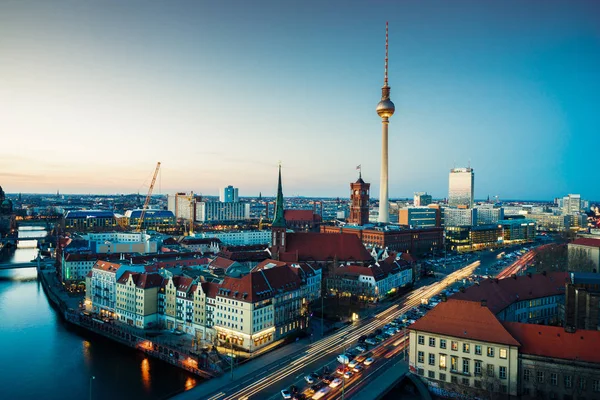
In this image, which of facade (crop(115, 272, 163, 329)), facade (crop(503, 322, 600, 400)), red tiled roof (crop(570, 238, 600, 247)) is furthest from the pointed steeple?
red tiled roof (crop(570, 238, 600, 247))

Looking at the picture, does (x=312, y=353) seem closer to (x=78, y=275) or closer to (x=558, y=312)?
(x=558, y=312)

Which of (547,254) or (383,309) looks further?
(547,254)

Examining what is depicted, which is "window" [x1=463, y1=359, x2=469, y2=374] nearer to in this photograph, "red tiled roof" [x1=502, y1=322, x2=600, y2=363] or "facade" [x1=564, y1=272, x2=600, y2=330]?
"red tiled roof" [x1=502, y1=322, x2=600, y2=363]

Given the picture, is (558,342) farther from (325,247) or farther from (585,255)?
(585,255)

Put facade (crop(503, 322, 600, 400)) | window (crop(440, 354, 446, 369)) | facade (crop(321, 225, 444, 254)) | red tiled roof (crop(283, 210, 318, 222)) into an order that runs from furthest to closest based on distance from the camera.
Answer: red tiled roof (crop(283, 210, 318, 222)), facade (crop(321, 225, 444, 254)), window (crop(440, 354, 446, 369)), facade (crop(503, 322, 600, 400))

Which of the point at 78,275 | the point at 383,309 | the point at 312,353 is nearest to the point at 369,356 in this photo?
the point at 312,353

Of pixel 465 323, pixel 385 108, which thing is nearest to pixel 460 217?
pixel 385 108
